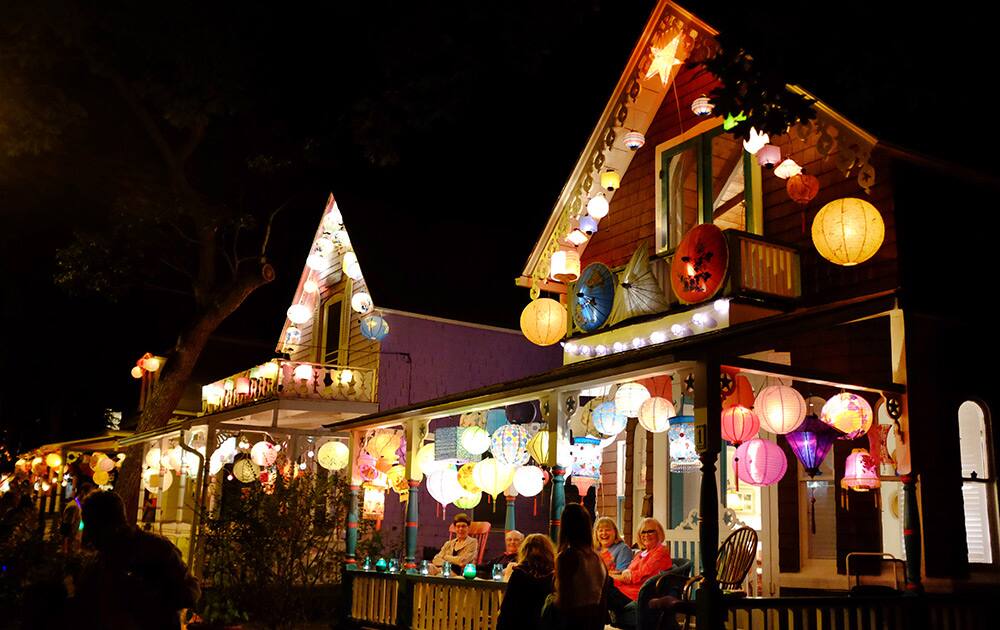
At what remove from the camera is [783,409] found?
9.16 m

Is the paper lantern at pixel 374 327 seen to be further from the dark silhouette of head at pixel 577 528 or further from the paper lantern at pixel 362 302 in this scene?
the dark silhouette of head at pixel 577 528

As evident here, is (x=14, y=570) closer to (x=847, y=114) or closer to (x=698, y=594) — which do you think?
(x=698, y=594)

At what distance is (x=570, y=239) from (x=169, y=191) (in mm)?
11518

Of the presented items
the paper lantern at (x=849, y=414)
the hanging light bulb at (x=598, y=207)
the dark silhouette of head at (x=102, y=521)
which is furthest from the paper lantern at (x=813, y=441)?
the dark silhouette of head at (x=102, y=521)

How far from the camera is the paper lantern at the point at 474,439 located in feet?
43.1

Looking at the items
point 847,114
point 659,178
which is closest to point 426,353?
point 659,178

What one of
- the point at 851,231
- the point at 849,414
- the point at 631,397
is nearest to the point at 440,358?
the point at 631,397

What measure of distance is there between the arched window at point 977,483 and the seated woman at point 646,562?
307 centimetres

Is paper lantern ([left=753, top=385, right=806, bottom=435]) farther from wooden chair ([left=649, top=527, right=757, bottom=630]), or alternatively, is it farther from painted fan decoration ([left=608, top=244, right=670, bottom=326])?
painted fan decoration ([left=608, top=244, right=670, bottom=326])

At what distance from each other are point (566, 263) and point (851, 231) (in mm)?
5070

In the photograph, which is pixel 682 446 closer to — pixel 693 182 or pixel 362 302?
pixel 693 182

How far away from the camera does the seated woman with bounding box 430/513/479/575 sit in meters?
12.6

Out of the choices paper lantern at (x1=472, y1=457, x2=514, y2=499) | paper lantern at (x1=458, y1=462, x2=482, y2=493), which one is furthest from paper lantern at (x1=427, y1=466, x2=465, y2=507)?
paper lantern at (x1=472, y1=457, x2=514, y2=499)

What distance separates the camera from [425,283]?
69.3ft
